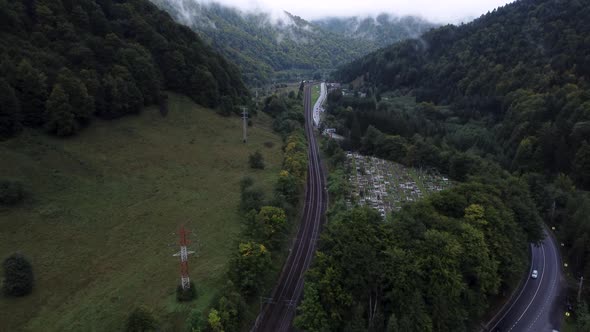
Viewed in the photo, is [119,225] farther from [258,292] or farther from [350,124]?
[350,124]

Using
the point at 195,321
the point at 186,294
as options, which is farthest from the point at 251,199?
the point at 195,321

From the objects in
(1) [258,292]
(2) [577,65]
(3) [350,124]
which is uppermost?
(2) [577,65]

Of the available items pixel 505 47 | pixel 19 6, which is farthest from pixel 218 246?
pixel 505 47

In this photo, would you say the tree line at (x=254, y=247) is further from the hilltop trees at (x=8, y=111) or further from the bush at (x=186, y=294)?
the hilltop trees at (x=8, y=111)

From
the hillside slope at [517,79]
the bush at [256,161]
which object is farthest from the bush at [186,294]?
the hillside slope at [517,79]

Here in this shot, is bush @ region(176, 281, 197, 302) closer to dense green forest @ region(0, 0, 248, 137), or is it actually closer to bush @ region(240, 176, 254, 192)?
bush @ region(240, 176, 254, 192)

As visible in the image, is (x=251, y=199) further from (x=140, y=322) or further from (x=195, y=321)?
(x=140, y=322)
